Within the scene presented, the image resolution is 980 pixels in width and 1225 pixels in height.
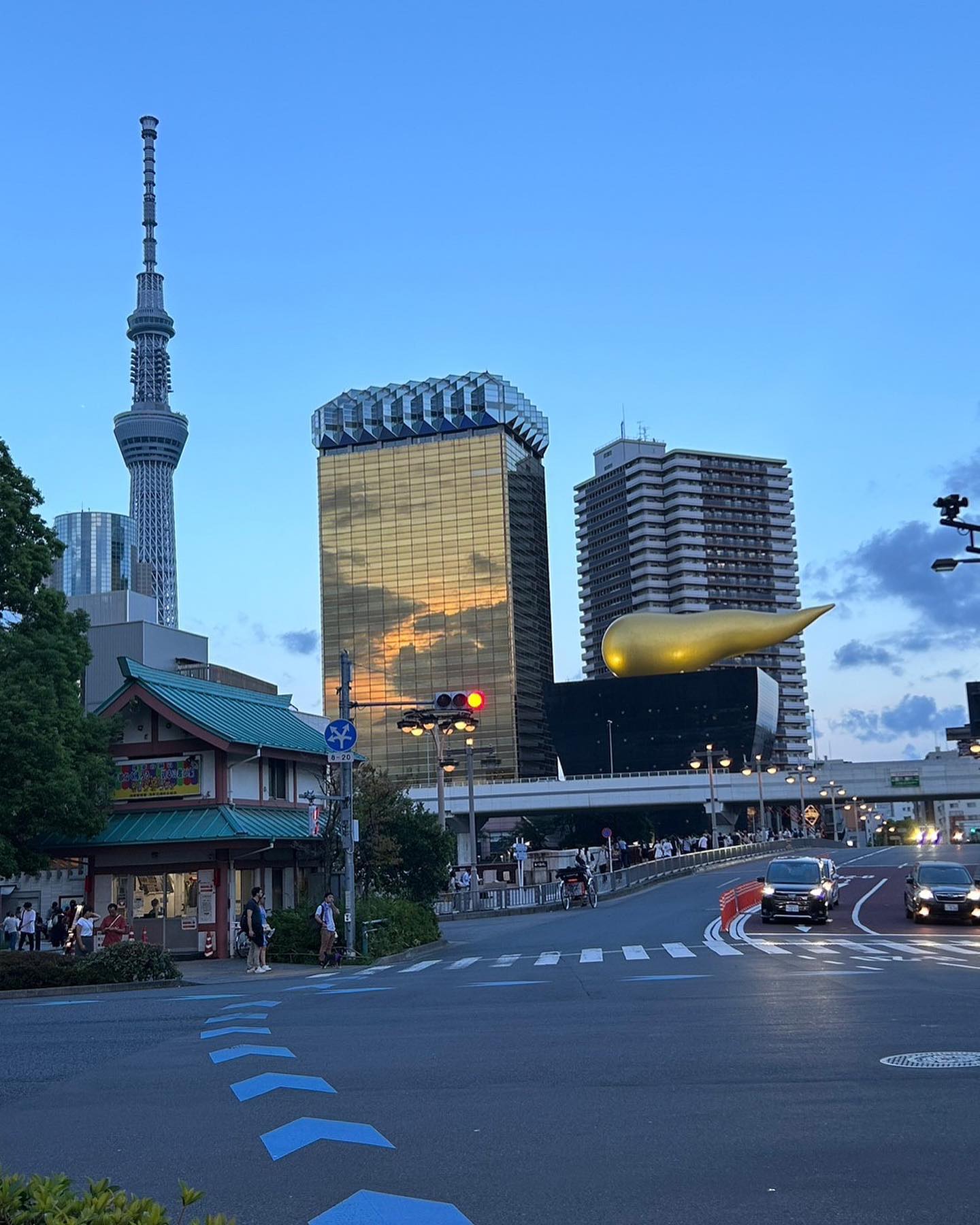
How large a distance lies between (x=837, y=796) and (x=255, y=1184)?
138 meters

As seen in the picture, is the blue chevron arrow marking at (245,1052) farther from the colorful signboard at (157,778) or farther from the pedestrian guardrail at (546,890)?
the pedestrian guardrail at (546,890)

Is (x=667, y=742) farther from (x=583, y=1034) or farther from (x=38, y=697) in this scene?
(x=583, y=1034)

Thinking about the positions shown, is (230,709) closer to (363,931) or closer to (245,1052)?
(363,931)

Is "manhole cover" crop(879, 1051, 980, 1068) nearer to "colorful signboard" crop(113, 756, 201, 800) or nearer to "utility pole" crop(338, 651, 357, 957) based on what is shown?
"utility pole" crop(338, 651, 357, 957)

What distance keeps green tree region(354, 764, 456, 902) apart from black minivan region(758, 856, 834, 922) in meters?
12.8

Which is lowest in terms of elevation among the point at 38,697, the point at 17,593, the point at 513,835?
the point at 513,835

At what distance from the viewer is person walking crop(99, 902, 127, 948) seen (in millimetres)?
32906

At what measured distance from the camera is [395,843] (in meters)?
44.8

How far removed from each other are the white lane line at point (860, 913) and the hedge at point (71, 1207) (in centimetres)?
2969

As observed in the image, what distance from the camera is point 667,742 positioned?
463ft

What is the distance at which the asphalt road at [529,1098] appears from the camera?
803 cm

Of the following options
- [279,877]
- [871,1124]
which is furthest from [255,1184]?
[279,877]

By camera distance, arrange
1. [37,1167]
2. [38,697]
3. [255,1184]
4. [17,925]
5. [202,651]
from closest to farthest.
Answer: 1. [255,1184]
2. [37,1167]
3. [38,697]
4. [17,925]
5. [202,651]

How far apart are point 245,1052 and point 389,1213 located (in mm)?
7450
